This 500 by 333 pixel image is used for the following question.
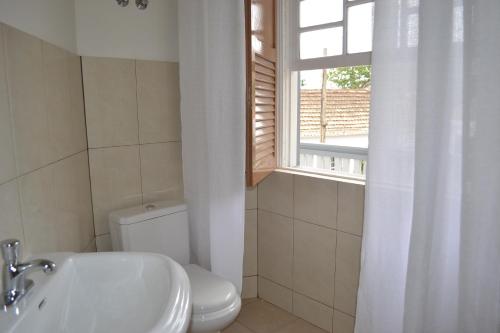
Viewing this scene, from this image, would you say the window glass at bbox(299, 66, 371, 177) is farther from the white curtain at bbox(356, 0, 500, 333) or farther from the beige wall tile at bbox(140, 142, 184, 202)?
the white curtain at bbox(356, 0, 500, 333)

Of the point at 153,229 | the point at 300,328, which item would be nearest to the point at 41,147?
the point at 153,229

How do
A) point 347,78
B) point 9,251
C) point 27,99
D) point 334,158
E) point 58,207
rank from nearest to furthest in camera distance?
point 9,251
point 27,99
point 58,207
point 334,158
point 347,78

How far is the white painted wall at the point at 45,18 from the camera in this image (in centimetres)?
106

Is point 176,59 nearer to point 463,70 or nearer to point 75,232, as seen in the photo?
point 75,232

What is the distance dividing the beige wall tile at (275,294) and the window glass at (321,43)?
137cm

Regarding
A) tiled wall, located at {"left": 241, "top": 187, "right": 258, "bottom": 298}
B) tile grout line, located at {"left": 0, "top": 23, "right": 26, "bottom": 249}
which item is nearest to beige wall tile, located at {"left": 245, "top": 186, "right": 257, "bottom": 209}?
tiled wall, located at {"left": 241, "top": 187, "right": 258, "bottom": 298}

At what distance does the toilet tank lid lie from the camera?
168cm

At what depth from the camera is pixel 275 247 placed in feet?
7.17

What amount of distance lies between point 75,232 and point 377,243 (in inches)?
48.7

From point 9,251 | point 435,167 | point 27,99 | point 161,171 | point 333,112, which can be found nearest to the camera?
point 9,251

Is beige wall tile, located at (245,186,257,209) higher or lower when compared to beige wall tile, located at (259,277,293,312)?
higher

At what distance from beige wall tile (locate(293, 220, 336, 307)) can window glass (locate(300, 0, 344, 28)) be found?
3.58 feet

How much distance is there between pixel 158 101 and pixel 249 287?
1.28m

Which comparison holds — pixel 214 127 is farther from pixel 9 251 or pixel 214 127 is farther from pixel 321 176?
pixel 9 251
